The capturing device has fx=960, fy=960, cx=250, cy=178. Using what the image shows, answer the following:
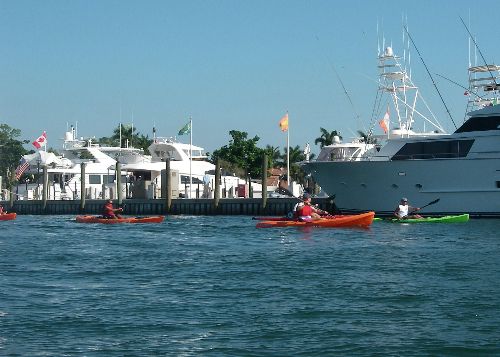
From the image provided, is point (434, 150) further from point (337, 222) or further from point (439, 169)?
point (337, 222)

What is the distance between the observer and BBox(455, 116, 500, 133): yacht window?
40.8 m

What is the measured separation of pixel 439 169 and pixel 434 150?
909mm

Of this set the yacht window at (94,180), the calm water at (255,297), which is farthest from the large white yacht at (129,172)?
the calm water at (255,297)

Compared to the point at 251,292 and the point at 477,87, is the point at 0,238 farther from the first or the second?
the point at 477,87

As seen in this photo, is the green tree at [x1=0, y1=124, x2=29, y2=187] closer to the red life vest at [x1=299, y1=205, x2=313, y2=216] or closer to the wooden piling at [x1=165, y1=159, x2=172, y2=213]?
the wooden piling at [x1=165, y1=159, x2=172, y2=213]

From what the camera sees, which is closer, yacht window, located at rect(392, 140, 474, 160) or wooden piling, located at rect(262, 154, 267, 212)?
yacht window, located at rect(392, 140, 474, 160)

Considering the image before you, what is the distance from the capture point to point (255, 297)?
18.9 meters

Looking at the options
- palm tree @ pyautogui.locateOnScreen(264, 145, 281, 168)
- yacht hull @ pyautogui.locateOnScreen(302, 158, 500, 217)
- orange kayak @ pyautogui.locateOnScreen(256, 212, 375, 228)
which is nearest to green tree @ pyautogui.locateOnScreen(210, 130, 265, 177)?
palm tree @ pyautogui.locateOnScreen(264, 145, 281, 168)

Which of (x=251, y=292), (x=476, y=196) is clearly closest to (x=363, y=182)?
(x=476, y=196)

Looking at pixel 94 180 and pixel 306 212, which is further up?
pixel 94 180

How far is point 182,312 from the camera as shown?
56.0 ft

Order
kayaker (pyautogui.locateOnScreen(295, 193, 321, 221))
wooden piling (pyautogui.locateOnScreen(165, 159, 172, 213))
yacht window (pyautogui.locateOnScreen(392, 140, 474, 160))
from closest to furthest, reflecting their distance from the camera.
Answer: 1. kayaker (pyautogui.locateOnScreen(295, 193, 321, 221))
2. yacht window (pyautogui.locateOnScreen(392, 140, 474, 160))
3. wooden piling (pyautogui.locateOnScreen(165, 159, 172, 213))

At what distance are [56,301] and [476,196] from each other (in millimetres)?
26334

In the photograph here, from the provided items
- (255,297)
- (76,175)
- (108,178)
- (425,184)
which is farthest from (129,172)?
(255,297)
